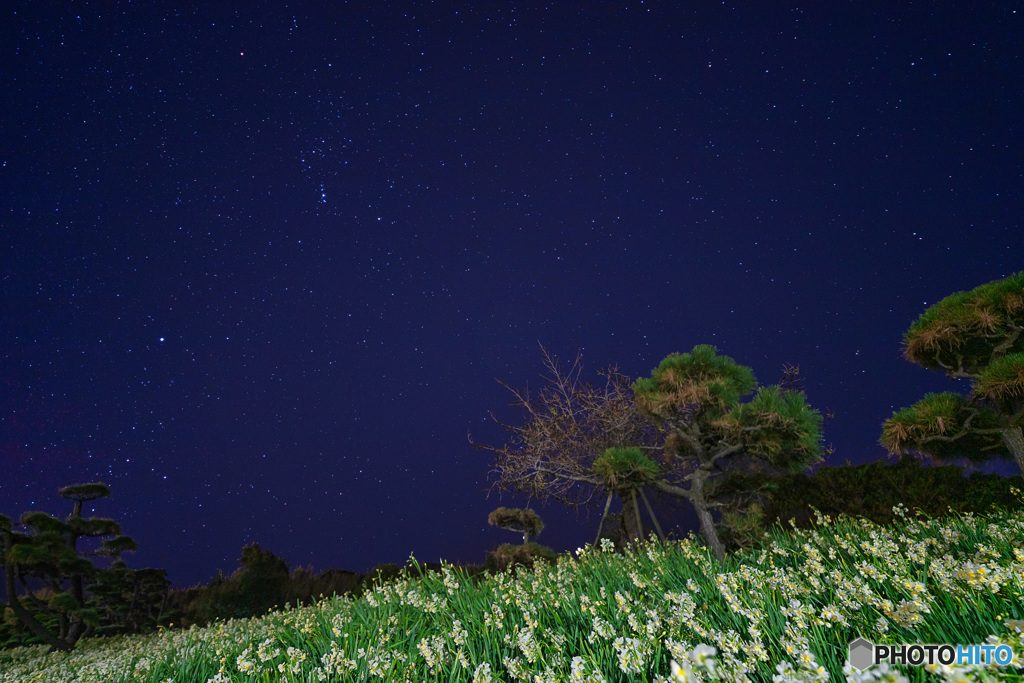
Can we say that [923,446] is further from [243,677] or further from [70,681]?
[70,681]

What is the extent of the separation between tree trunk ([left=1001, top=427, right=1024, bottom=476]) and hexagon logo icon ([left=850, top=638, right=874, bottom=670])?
7192 millimetres

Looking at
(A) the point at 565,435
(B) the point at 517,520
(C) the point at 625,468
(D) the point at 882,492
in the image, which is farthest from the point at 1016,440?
(B) the point at 517,520

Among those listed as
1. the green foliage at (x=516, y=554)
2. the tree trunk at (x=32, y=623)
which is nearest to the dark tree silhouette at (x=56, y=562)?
the tree trunk at (x=32, y=623)

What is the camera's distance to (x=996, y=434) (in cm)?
759

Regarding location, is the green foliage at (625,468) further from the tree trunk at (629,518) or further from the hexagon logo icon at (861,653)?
the hexagon logo icon at (861,653)

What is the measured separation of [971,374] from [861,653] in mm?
7794

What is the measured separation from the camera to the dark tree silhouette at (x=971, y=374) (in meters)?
7.12

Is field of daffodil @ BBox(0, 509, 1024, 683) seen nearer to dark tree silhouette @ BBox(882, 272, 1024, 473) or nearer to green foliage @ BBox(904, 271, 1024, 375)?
dark tree silhouette @ BBox(882, 272, 1024, 473)

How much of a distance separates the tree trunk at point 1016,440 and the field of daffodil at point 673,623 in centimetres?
205

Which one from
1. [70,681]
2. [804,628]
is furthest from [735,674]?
[70,681]

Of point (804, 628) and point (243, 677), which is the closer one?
point (804, 628)

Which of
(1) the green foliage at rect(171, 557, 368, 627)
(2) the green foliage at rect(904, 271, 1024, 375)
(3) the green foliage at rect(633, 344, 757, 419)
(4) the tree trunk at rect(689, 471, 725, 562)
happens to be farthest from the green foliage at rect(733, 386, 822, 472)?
(1) the green foliage at rect(171, 557, 368, 627)

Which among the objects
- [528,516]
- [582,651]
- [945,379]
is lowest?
[582,651]

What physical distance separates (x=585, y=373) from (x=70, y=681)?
891cm
